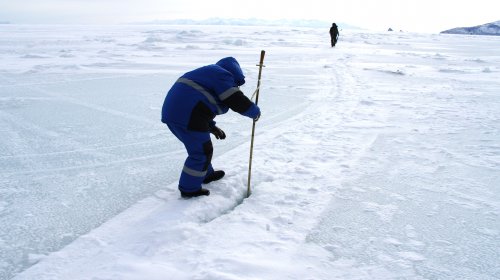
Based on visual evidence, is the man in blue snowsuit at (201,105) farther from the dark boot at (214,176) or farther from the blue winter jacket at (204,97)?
the dark boot at (214,176)

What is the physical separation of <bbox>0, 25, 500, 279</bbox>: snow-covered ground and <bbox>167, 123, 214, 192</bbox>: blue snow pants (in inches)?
6.3

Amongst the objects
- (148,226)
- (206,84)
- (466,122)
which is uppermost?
(206,84)

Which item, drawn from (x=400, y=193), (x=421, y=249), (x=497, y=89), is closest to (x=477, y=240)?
(x=421, y=249)

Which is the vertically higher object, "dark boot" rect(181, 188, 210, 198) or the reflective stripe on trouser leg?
the reflective stripe on trouser leg

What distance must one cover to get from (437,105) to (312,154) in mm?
3834

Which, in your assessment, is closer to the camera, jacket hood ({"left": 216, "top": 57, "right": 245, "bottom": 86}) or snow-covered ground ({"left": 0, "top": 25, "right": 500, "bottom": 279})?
snow-covered ground ({"left": 0, "top": 25, "right": 500, "bottom": 279})

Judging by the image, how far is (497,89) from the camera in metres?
8.28

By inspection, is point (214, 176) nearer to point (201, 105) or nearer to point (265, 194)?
point (265, 194)

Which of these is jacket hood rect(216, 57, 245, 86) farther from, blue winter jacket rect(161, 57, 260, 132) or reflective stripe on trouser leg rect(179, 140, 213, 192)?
reflective stripe on trouser leg rect(179, 140, 213, 192)

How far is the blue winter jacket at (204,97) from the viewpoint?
107 inches

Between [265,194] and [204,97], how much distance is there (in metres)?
1.02

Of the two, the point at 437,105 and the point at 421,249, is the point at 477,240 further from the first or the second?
the point at 437,105

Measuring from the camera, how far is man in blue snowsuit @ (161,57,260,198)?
2.74m

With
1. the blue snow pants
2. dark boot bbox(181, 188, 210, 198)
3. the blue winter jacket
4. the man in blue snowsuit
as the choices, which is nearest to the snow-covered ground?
dark boot bbox(181, 188, 210, 198)
